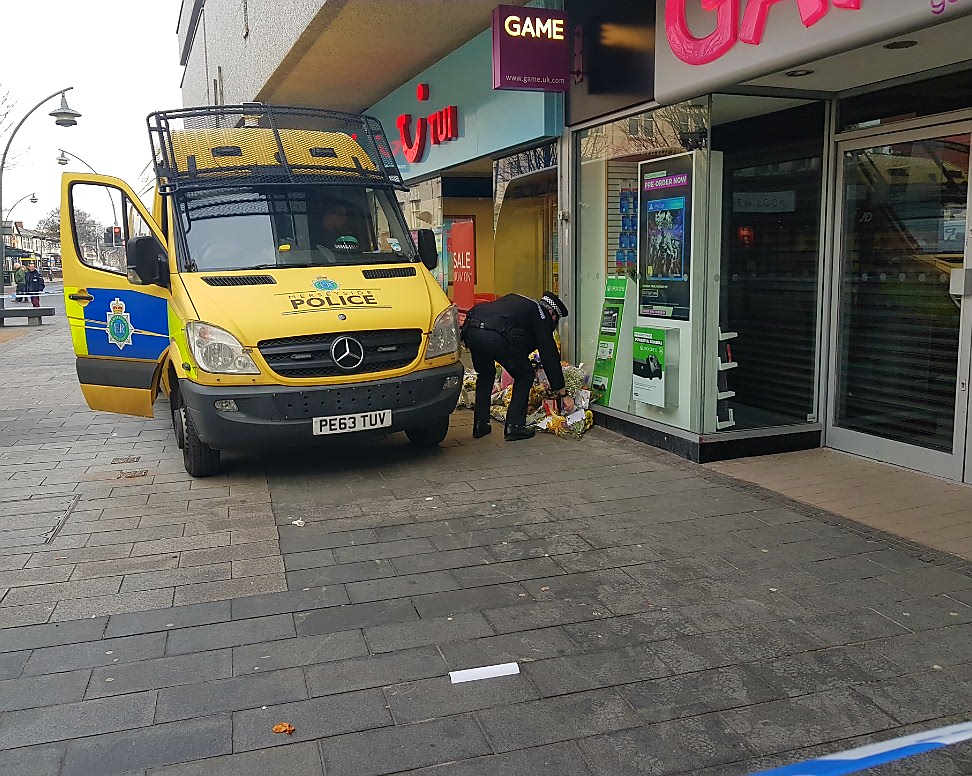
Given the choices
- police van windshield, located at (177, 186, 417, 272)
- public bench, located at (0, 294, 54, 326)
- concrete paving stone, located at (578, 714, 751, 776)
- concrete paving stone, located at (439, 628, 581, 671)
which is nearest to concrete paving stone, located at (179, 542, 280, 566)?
concrete paving stone, located at (439, 628, 581, 671)

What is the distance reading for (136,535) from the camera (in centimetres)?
542

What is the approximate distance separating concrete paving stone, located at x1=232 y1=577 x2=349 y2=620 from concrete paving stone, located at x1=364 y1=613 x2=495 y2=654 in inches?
16.4

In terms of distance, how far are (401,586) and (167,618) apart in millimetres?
1121

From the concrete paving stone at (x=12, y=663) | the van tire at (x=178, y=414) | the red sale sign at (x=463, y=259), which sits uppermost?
the red sale sign at (x=463, y=259)

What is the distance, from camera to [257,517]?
579 cm

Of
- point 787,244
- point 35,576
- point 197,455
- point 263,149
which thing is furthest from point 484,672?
point 263,149

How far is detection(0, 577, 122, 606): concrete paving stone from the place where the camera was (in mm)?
4426

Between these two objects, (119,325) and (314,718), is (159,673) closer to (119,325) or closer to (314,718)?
(314,718)

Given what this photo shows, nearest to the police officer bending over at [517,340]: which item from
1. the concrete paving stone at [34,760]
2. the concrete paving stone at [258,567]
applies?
the concrete paving stone at [258,567]

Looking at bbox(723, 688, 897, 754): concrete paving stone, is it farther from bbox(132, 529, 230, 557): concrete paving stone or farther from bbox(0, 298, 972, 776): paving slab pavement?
bbox(132, 529, 230, 557): concrete paving stone

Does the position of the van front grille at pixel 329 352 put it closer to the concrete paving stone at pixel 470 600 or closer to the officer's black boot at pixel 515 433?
the officer's black boot at pixel 515 433

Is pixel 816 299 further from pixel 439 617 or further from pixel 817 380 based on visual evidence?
pixel 439 617

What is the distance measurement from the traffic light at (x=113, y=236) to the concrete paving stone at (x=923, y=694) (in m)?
7.24

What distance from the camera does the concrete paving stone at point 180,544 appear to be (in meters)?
5.14
